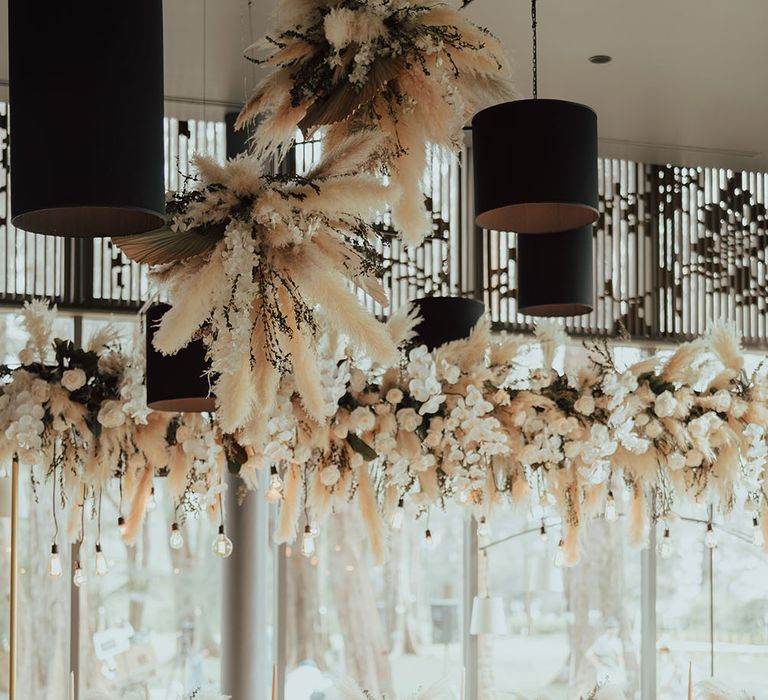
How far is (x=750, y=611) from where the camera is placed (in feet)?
31.9

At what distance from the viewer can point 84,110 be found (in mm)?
2148

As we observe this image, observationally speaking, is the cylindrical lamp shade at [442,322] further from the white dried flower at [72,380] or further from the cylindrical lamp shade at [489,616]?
the cylindrical lamp shade at [489,616]

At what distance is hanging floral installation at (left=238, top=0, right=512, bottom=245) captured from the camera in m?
2.58

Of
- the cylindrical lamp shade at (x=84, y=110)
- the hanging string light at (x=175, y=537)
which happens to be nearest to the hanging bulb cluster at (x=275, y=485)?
the hanging string light at (x=175, y=537)

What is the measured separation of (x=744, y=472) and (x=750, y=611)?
488cm

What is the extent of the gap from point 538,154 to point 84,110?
56.7 inches

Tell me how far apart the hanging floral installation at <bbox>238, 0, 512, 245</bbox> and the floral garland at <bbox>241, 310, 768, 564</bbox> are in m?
2.09

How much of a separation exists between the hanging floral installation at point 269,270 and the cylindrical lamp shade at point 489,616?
6601 mm

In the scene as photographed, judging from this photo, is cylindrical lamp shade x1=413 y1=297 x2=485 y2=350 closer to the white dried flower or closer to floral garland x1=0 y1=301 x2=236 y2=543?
floral garland x1=0 y1=301 x2=236 y2=543

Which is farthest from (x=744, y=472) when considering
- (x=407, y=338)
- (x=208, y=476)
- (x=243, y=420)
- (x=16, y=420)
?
(x=243, y=420)

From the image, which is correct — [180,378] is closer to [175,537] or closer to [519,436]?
[175,537]

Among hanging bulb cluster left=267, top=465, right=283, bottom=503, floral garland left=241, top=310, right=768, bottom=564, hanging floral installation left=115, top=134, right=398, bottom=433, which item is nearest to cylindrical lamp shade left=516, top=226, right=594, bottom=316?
floral garland left=241, top=310, right=768, bottom=564

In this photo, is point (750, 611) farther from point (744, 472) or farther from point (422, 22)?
point (422, 22)

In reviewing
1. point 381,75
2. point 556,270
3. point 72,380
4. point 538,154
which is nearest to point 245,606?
point 72,380
